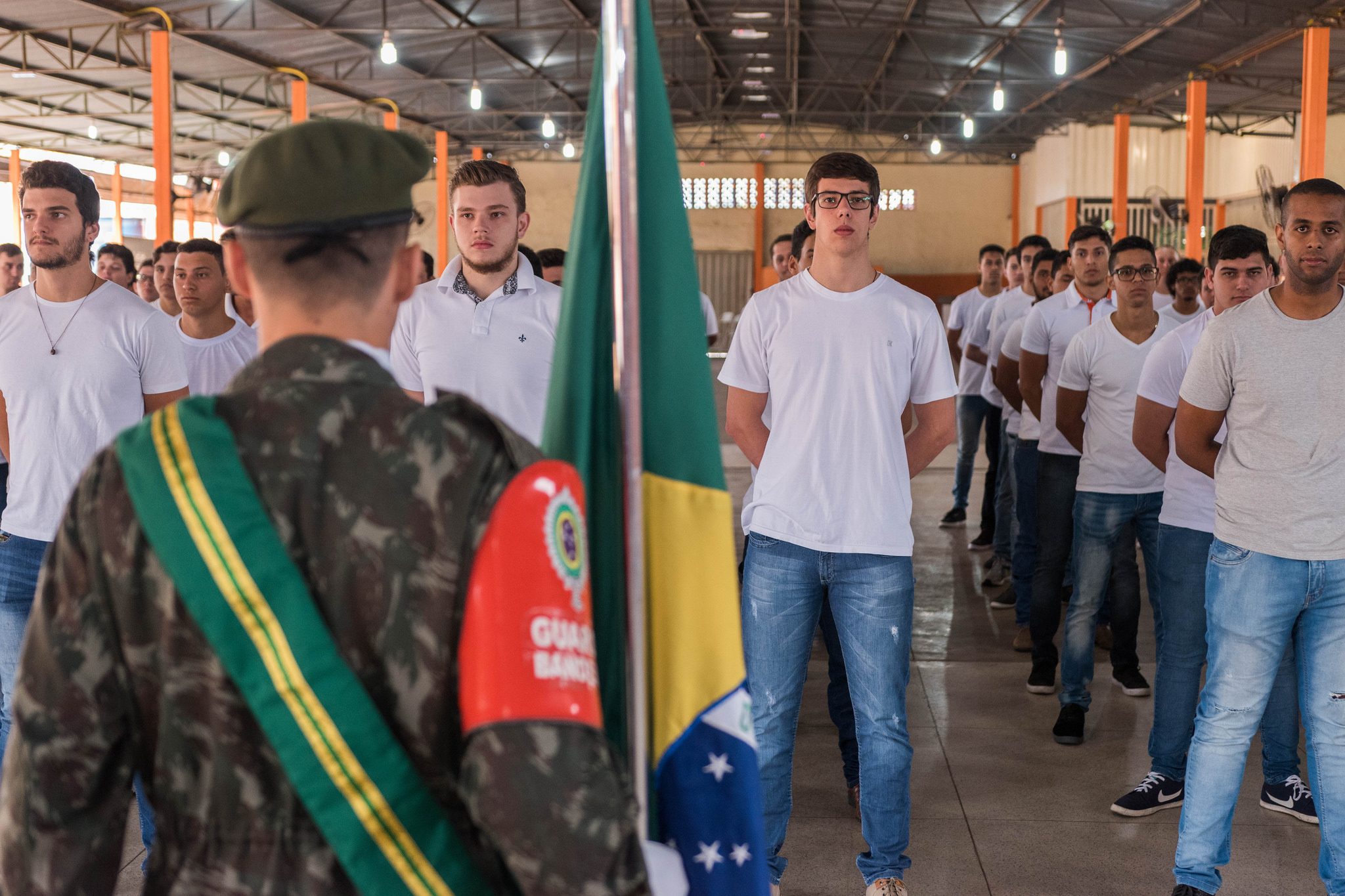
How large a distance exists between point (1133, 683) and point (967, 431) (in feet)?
10.3

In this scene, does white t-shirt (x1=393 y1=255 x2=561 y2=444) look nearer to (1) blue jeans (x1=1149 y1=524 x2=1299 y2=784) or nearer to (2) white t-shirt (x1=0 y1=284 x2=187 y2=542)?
(2) white t-shirt (x1=0 y1=284 x2=187 y2=542)

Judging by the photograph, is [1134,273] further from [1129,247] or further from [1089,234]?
[1089,234]

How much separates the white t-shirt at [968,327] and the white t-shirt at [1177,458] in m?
3.37

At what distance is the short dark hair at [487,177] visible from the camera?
330 centimetres

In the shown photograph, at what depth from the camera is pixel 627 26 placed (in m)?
1.40

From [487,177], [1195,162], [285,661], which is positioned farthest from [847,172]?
[1195,162]

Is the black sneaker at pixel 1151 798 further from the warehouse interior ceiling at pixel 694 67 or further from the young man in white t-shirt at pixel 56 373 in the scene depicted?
the warehouse interior ceiling at pixel 694 67

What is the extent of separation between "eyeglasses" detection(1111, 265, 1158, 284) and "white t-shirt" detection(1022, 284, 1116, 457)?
2.80ft

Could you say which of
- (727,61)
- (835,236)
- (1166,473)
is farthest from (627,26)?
(727,61)

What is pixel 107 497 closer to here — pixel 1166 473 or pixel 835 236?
pixel 835 236

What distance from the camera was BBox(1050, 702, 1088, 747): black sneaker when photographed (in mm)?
4207

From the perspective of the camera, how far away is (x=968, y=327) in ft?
26.5

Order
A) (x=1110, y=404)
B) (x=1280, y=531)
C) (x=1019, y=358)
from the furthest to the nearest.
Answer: (x=1019, y=358) → (x=1110, y=404) → (x=1280, y=531)

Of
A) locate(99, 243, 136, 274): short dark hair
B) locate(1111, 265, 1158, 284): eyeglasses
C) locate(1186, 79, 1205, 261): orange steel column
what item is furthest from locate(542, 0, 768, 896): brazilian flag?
locate(1186, 79, 1205, 261): orange steel column
